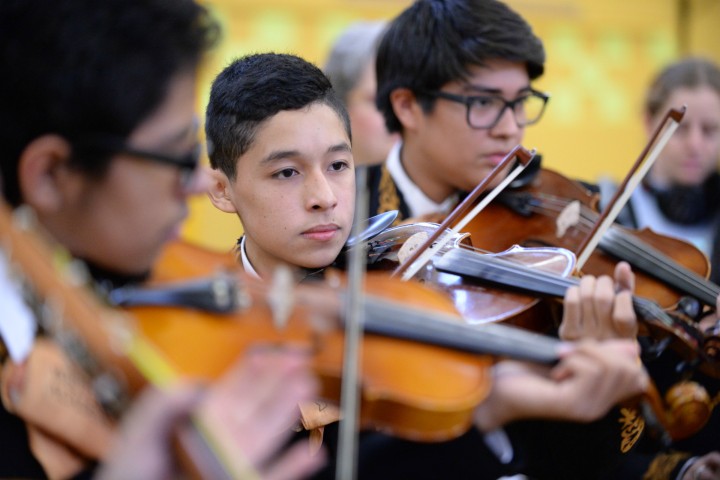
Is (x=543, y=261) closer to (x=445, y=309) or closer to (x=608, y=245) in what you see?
(x=608, y=245)

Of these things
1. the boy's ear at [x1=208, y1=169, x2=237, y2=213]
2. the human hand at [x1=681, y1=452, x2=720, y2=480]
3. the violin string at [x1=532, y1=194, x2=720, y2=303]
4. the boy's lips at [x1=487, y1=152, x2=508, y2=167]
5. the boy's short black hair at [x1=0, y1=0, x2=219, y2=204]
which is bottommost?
the human hand at [x1=681, y1=452, x2=720, y2=480]

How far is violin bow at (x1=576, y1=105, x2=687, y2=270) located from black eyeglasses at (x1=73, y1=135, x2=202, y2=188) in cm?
86

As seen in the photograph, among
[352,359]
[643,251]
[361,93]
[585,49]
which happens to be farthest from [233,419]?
[585,49]

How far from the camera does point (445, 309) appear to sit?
1096 mm

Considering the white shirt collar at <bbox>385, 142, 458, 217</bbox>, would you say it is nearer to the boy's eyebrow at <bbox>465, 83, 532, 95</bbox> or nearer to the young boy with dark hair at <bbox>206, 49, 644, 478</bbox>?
the boy's eyebrow at <bbox>465, 83, 532, 95</bbox>

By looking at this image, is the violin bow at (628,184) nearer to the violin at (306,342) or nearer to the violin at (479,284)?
the violin at (479,284)

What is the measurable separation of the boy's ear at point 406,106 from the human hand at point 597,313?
0.95 metres

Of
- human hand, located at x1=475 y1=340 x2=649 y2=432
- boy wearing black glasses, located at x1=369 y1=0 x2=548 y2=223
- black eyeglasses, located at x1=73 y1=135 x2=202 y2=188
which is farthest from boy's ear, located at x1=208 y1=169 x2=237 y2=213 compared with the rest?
human hand, located at x1=475 y1=340 x2=649 y2=432

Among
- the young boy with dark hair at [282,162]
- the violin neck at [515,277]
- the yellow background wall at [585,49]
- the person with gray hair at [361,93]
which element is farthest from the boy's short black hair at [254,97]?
the yellow background wall at [585,49]

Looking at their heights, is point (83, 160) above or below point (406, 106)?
above

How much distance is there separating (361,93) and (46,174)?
2.29 m

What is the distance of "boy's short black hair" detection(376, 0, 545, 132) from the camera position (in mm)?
2053

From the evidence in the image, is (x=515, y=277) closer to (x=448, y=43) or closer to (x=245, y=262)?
(x=245, y=262)

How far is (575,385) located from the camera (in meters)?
1.04
